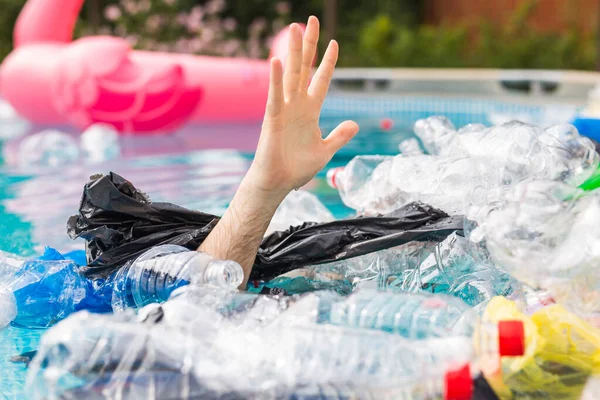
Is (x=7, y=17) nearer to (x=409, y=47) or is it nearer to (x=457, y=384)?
(x=409, y=47)

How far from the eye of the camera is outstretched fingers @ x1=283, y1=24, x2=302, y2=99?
A: 198 centimetres

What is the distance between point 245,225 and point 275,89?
0.41 metres

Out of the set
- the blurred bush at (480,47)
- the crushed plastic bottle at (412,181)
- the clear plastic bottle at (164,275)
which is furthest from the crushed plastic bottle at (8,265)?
the blurred bush at (480,47)

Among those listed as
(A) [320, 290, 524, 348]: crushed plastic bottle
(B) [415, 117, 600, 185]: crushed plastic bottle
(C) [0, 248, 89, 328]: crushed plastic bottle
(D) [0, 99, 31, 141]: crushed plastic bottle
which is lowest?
(C) [0, 248, 89, 328]: crushed plastic bottle

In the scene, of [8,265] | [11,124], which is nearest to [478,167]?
[8,265]

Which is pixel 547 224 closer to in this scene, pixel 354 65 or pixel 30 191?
pixel 30 191

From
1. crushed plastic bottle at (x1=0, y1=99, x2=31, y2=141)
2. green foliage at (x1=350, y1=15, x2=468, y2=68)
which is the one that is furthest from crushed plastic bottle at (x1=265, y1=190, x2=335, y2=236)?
green foliage at (x1=350, y1=15, x2=468, y2=68)

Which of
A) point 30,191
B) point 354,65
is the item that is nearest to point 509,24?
point 354,65

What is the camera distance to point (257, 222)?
2148mm

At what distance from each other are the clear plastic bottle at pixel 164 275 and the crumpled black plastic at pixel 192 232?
0.11m

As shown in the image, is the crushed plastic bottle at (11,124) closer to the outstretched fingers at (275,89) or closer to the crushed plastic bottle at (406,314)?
the outstretched fingers at (275,89)

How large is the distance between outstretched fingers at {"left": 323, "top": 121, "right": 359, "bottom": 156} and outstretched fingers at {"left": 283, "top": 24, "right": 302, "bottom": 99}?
17cm

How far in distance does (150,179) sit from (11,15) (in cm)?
899

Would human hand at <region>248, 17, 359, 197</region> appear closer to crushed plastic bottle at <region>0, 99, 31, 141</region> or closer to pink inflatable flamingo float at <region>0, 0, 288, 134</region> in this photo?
pink inflatable flamingo float at <region>0, 0, 288, 134</region>
